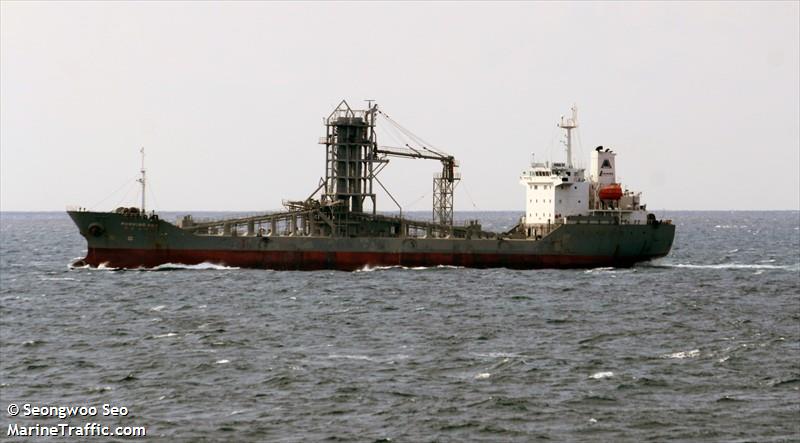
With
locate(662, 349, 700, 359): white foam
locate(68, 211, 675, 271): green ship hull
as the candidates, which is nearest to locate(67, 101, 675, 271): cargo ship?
locate(68, 211, 675, 271): green ship hull

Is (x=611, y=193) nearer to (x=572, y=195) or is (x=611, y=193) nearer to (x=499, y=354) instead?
(x=572, y=195)

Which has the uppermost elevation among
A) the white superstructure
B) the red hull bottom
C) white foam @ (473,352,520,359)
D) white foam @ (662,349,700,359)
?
the white superstructure

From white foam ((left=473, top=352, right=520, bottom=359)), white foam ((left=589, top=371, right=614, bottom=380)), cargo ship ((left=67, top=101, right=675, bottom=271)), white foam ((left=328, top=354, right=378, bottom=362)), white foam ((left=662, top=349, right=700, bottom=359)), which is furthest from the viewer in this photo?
cargo ship ((left=67, top=101, right=675, bottom=271))

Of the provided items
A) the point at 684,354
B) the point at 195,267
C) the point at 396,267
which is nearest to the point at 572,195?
the point at 396,267

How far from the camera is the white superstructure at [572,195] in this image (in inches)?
2913

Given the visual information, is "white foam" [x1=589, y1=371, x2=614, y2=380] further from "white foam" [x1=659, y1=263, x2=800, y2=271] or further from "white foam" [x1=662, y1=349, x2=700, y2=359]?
"white foam" [x1=659, y1=263, x2=800, y2=271]

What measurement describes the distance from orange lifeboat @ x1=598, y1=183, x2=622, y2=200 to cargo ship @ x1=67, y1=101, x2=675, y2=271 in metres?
0.07

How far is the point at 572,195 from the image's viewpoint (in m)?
74.6

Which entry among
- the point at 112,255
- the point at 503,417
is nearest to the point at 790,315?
the point at 503,417

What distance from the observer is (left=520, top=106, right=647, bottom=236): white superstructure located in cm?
7400

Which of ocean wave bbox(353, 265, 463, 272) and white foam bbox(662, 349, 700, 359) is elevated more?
ocean wave bbox(353, 265, 463, 272)

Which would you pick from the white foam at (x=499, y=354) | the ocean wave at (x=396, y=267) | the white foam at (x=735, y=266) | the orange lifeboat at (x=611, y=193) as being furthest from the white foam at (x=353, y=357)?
the white foam at (x=735, y=266)

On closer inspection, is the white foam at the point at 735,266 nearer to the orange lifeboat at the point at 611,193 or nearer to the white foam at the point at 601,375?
the orange lifeboat at the point at 611,193

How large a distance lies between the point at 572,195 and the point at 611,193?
103 inches
